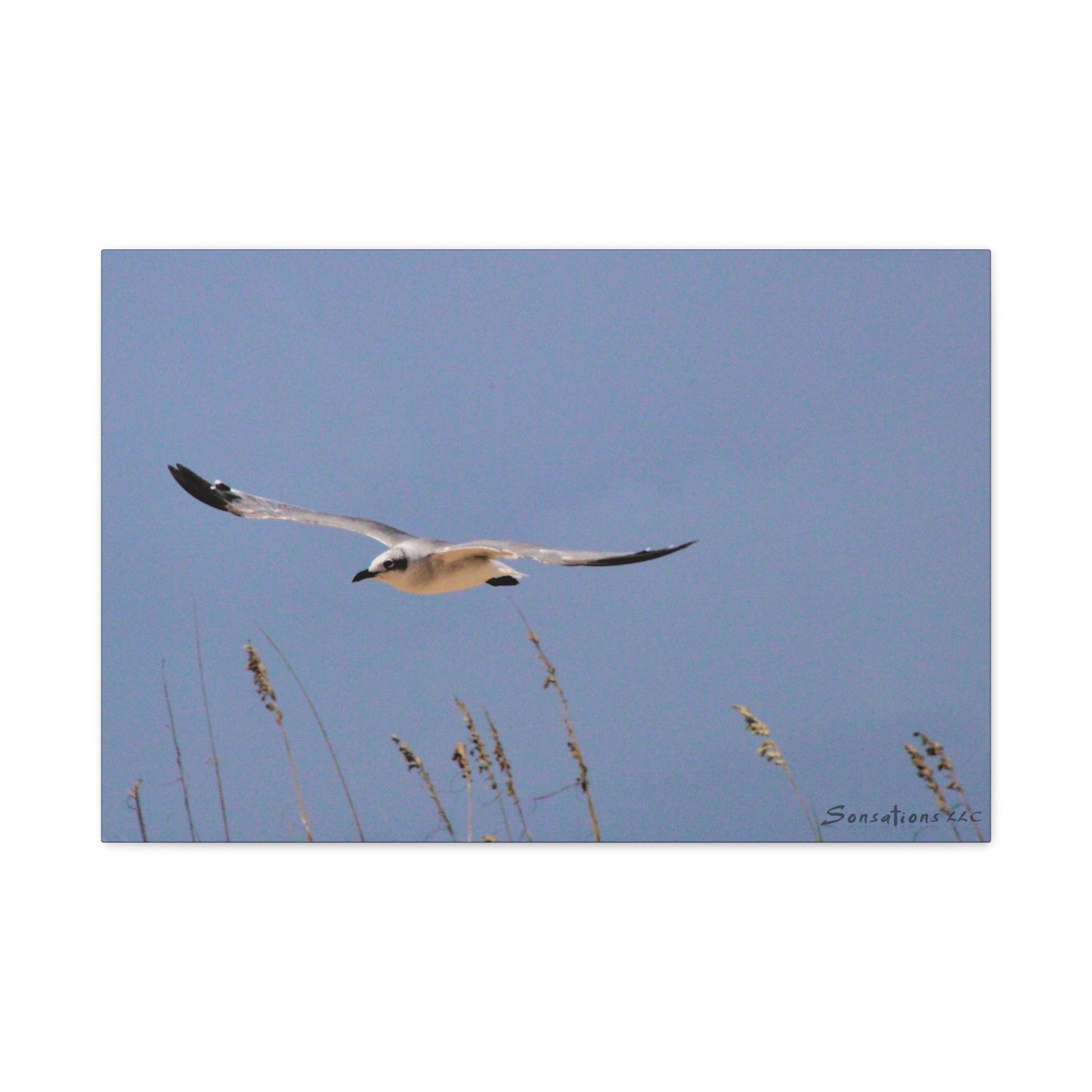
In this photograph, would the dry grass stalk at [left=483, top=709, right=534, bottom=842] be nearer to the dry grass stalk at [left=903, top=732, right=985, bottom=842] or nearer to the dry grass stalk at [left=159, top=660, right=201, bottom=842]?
the dry grass stalk at [left=159, top=660, right=201, bottom=842]

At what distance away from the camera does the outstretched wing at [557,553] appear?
8.28 ft

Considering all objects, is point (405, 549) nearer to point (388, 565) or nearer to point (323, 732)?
point (388, 565)

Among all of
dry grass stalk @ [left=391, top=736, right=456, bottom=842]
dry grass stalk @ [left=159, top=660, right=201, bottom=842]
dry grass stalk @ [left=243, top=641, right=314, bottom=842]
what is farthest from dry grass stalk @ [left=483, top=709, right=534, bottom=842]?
dry grass stalk @ [left=159, top=660, right=201, bottom=842]

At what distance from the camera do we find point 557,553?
2.57 metres

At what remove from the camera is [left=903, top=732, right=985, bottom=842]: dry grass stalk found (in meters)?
2.78

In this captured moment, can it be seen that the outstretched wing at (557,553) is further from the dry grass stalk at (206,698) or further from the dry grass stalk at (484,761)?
the dry grass stalk at (206,698)

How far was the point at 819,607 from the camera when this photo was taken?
2.80 m

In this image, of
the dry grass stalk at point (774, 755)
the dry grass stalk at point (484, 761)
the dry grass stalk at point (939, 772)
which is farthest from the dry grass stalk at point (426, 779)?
the dry grass stalk at point (939, 772)

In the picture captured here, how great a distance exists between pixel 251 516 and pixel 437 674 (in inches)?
26.9

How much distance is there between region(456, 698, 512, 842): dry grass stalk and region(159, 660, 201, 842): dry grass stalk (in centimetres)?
79

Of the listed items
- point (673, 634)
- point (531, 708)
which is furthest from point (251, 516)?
point (673, 634)

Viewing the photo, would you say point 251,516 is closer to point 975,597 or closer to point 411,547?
point 411,547

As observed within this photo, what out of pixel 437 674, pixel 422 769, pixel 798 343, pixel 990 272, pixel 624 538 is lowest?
pixel 422 769

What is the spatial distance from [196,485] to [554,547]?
3.34 ft
